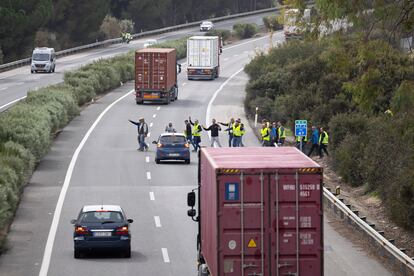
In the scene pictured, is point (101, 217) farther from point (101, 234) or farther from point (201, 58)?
point (201, 58)

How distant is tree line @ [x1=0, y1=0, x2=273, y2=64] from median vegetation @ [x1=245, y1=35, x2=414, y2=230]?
29.8 m

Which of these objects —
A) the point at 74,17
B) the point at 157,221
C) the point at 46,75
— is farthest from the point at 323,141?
the point at 74,17

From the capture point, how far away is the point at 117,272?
28.1 meters

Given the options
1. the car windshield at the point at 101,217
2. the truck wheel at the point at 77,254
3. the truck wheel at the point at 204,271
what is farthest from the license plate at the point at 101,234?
the truck wheel at the point at 204,271

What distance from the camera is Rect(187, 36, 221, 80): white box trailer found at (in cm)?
8819

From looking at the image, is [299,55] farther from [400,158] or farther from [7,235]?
[7,235]

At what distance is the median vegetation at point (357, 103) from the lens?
992 inches

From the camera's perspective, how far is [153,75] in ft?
232

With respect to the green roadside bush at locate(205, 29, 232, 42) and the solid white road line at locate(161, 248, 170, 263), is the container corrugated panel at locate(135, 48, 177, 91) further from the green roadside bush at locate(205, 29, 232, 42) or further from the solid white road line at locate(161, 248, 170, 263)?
the green roadside bush at locate(205, 29, 232, 42)

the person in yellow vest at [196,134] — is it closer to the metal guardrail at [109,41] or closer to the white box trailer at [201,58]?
the white box trailer at [201,58]

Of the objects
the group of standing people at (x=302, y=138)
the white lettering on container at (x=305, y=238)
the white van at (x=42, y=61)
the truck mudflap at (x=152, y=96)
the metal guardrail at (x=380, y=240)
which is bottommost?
the metal guardrail at (x=380, y=240)

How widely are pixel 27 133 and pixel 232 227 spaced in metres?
26.1

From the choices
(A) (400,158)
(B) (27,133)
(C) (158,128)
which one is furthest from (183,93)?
(A) (400,158)

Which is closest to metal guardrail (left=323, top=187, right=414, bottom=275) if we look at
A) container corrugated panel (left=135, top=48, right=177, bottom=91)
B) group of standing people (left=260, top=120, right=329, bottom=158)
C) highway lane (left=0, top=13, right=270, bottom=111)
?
group of standing people (left=260, top=120, right=329, bottom=158)
